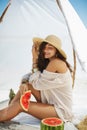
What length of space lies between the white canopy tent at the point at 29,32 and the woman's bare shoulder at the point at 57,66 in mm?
64

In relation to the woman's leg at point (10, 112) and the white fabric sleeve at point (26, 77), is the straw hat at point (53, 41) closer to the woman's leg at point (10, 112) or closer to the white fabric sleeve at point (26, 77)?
the white fabric sleeve at point (26, 77)

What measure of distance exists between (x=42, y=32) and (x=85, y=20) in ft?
0.95

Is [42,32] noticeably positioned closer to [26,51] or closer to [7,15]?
[26,51]

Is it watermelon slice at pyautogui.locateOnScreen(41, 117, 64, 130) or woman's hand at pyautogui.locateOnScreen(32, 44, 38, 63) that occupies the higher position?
woman's hand at pyautogui.locateOnScreen(32, 44, 38, 63)

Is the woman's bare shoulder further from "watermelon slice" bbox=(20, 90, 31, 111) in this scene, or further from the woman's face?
"watermelon slice" bbox=(20, 90, 31, 111)

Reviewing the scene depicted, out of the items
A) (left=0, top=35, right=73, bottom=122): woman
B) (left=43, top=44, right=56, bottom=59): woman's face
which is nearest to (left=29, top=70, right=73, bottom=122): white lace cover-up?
(left=0, top=35, right=73, bottom=122): woman

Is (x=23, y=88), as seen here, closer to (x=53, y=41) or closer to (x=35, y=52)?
(x=35, y=52)

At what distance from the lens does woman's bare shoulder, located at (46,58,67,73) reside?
5.22 ft

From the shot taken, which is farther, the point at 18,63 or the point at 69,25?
the point at 18,63

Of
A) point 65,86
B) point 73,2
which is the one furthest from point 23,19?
point 65,86

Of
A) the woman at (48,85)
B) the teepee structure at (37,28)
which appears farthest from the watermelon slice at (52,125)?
the teepee structure at (37,28)

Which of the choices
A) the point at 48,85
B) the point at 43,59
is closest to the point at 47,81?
the point at 48,85

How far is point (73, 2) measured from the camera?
1.69 m

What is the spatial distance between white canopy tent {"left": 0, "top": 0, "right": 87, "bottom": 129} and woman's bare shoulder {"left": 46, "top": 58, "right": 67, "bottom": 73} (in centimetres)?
6
